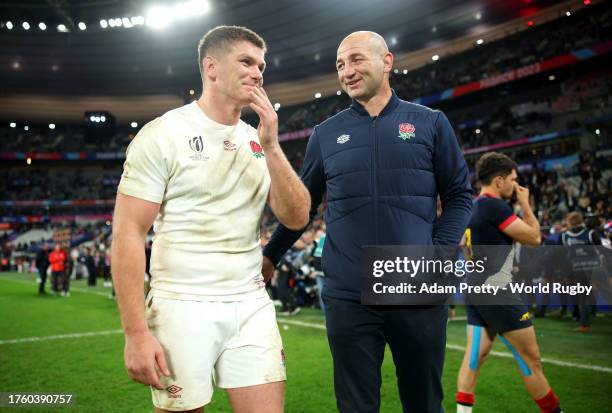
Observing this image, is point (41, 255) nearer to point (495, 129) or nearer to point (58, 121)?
point (495, 129)

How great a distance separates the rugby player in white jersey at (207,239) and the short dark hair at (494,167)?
2393 millimetres

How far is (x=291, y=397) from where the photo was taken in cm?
569

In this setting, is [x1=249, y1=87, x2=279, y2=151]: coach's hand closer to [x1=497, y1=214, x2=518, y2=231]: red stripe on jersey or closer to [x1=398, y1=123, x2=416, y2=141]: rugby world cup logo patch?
[x1=398, y1=123, x2=416, y2=141]: rugby world cup logo patch

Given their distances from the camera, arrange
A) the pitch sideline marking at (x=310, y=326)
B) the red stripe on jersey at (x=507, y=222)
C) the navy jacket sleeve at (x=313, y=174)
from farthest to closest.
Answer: the pitch sideline marking at (x=310, y=326) < the red stripe on jersey at (x=507, y=222) < the navy jacket sleeve at (x=313, y=174)

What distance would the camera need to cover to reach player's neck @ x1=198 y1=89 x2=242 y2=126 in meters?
2.43

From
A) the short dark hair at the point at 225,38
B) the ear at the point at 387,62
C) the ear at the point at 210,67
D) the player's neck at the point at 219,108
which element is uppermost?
the ear at the point at 387,62

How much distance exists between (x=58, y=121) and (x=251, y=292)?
57562 mm

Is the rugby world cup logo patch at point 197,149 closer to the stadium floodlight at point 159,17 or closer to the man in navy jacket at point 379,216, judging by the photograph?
the man in navy jacket at point 379,216

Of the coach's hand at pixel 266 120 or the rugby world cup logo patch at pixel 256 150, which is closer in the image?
the coach's hand at pixel 266 120

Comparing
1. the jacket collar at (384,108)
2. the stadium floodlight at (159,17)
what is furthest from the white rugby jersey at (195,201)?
the stadium floodlight at (159,17)

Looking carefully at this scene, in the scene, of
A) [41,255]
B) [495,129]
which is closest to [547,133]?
[495,129]

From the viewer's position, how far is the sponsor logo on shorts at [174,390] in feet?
6.97

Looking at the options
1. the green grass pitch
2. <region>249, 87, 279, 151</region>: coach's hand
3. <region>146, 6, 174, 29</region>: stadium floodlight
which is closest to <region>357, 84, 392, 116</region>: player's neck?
<region>249, 87, 279, 151</region>: coach's hand

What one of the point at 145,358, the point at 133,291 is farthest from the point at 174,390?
the point at 133,291
